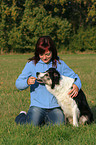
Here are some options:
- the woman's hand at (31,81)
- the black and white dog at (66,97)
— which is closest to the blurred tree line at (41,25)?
the woman's hand at (31,81)

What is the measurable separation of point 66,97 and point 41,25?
33559 millimetres

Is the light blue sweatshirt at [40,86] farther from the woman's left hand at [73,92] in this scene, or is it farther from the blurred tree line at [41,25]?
the blurred tree line at [41,25]

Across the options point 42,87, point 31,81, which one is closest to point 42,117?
point 42,87

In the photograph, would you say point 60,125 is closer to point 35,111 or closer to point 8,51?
point 35,111

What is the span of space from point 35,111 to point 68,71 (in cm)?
102

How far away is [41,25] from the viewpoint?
36.8m

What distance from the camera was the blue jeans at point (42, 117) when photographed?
4.28 meters

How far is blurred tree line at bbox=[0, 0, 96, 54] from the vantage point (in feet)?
121

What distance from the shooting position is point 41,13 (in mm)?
37375

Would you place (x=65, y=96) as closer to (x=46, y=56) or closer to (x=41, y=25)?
(x=46, y=56)

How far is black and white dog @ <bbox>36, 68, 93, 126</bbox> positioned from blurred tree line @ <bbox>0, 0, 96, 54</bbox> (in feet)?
108

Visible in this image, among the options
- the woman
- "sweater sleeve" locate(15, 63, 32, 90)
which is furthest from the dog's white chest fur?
"sweater sleeve" locate(15, 63, 32, 90)

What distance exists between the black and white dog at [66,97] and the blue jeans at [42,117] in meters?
0.16

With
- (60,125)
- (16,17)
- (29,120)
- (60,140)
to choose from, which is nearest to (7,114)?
(29,120)
